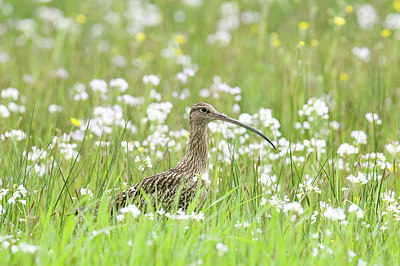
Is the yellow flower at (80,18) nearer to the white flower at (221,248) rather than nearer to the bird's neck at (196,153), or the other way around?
the bird's neck at (196,153)

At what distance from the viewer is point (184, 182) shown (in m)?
5.71

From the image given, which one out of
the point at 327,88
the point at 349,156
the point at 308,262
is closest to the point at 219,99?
the point at 327,88

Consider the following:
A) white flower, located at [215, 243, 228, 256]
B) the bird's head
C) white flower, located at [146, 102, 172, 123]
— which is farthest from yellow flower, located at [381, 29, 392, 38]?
white flower, located at [215, 243, 228, 256]

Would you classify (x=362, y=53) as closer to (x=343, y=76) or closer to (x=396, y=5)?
(x=343, y=76)

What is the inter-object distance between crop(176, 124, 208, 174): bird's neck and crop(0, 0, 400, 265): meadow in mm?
130

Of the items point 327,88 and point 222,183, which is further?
point 327,88

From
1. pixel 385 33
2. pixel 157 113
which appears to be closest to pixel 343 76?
pixel 385 33

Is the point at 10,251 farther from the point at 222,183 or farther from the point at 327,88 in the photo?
the point at 327,88

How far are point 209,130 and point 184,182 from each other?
1755 mm

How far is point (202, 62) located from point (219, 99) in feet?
9.22

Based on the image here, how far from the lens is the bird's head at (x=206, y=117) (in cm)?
616

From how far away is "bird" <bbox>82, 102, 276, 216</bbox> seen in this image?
552 cm

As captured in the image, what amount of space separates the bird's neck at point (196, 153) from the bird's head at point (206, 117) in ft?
0.15

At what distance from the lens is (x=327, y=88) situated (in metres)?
8.48
